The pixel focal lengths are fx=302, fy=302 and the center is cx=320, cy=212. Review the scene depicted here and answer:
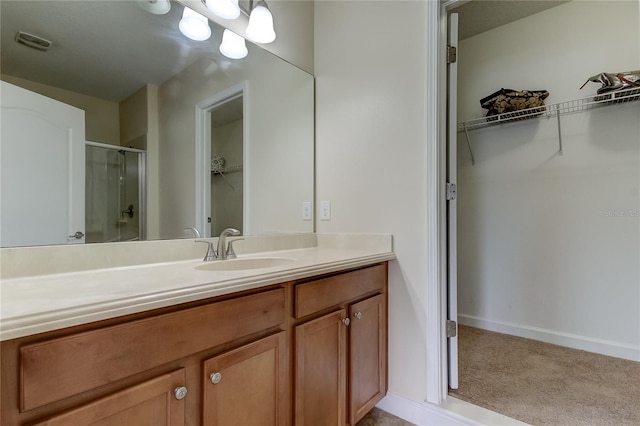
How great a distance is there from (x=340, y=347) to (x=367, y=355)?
9.6 inches

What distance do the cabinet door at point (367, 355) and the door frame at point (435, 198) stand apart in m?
0.22

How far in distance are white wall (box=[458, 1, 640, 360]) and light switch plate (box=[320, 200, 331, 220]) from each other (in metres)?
1.51

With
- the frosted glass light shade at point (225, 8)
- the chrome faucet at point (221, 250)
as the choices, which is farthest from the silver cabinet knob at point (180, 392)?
the frosted glass light shade at point (225, 8)

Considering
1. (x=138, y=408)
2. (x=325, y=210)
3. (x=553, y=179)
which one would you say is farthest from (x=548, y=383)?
(x=138, y=408)

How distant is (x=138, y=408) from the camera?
26.8 inches

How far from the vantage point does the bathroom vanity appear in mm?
571

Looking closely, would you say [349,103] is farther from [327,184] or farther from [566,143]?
[566,143]

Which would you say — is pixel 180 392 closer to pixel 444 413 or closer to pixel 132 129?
pixel 132 129

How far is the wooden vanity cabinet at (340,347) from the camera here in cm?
108

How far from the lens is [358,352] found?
4.41ft

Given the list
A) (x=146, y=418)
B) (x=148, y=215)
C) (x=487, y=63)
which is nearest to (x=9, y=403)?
(x=146, y=418)

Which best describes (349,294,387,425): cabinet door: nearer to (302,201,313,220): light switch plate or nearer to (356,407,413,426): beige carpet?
(356,407,413,426): beige carpet

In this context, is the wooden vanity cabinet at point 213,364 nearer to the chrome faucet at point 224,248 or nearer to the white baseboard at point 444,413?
the white baseboard at point 444,413

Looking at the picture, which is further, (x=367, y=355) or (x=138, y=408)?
(x=367, y=355)
